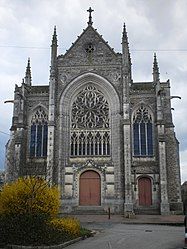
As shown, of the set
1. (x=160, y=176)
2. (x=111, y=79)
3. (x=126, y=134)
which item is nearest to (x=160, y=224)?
(x=160, y=176)

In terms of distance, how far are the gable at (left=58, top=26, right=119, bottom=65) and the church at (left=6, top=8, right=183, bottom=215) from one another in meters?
0.11

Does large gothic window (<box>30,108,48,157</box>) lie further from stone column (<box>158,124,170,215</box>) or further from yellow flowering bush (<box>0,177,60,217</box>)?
yellow flowering bush (<box>0,177,60,217</box>)

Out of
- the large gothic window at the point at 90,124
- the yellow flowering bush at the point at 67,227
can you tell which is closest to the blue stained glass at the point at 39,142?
the large gothic window at the point at 90,124

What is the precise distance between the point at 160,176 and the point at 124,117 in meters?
6.74

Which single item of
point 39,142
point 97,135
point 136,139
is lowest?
point 39,142

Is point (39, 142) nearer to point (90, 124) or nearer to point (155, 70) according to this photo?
point (90, 124)

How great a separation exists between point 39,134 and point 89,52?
34.6ft

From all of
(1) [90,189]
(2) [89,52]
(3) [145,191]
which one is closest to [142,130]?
(3) [145,191]

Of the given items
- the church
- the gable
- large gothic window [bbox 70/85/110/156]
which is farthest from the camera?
the gable

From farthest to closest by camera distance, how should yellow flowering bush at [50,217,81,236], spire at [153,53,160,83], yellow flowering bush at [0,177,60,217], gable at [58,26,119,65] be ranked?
spire at [153,53,160,83]
gable at [58,26,119,65]
yellow flowering bush at [50,217,81,236]
yellow flowering bush at [0,177,60,217]

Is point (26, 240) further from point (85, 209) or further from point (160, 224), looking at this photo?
point (85, 209)

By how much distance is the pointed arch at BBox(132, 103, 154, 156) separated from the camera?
34.5 meters

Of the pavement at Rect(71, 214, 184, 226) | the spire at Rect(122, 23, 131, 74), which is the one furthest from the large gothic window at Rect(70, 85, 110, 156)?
the pavement at Rect(71, 214, 184, 226)

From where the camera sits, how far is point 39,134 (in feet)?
119
